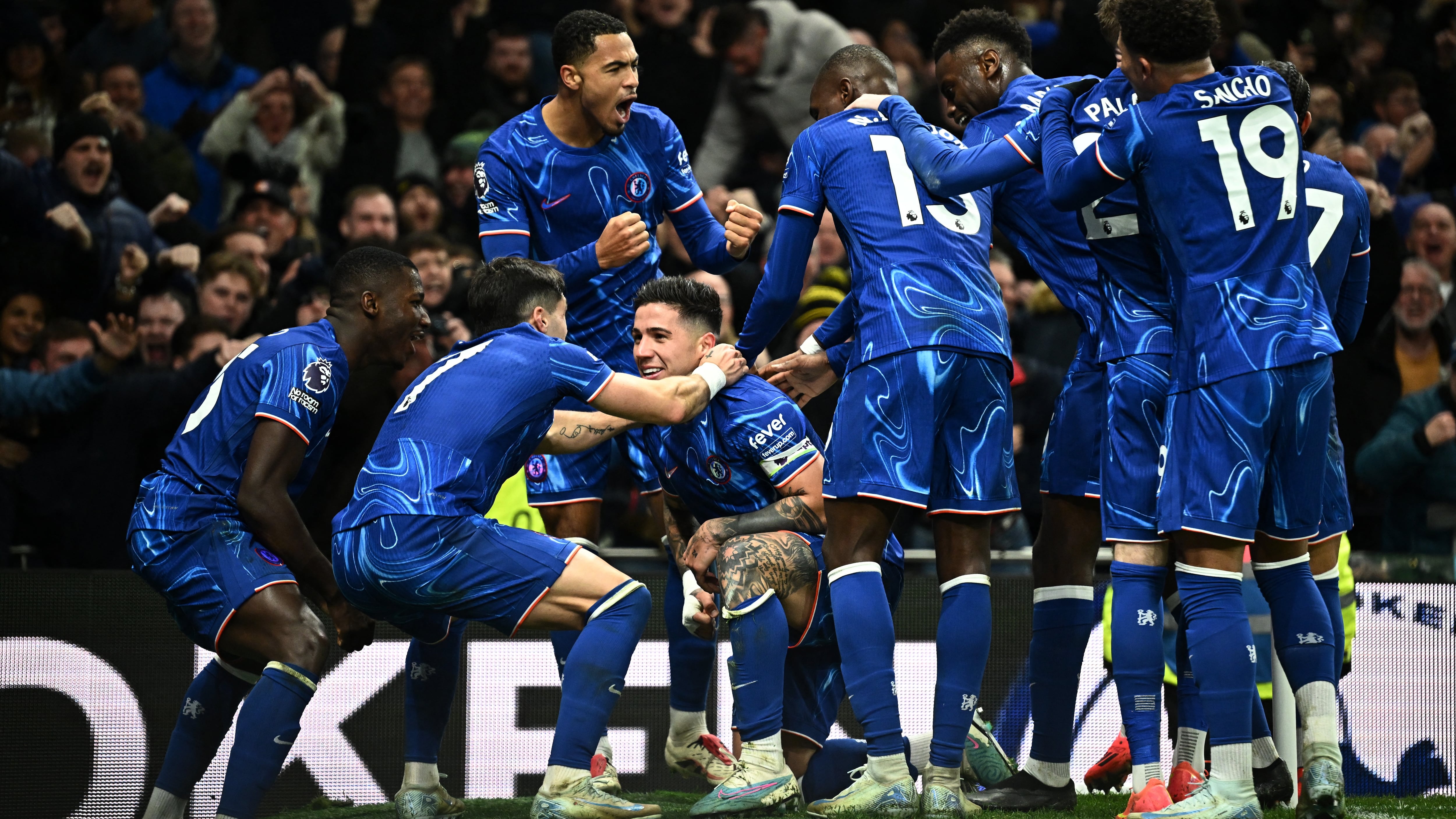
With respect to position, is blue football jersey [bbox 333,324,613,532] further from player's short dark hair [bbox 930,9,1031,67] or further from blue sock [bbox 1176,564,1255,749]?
blue sock [bbox 1176,564,1255,749]

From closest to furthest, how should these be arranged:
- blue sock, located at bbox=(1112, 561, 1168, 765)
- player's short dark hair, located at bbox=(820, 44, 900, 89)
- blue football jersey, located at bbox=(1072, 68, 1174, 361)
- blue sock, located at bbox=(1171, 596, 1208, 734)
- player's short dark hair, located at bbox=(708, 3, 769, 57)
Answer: blue sock, located at bbox=(1112, 561, 1168, 765), blue football jersey, located at bbox=(1072, 68, 1174, 361), blue sock, located at bbox=(1171, 596, 1208, 734), player's short dark hair, located at bbox=(820, 44, 900, 89), player's short dark hair, located at bbox=(708, 3, 769, 57)

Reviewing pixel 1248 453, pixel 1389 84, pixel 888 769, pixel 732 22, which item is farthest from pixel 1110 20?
pixel 1389 84

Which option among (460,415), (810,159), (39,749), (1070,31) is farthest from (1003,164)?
(1070,31)

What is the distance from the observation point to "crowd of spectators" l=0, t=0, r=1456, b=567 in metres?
7.53

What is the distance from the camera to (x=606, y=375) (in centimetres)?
493

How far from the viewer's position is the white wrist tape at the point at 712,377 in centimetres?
513

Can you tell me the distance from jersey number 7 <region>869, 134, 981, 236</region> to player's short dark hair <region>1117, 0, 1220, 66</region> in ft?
2.93

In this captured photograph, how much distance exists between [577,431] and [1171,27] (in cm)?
254

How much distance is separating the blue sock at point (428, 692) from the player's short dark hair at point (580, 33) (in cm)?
227

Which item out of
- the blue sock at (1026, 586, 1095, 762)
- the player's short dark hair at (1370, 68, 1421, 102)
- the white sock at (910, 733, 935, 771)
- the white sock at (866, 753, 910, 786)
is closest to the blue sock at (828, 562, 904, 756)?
the white sock at (866, 753, 910, 786)

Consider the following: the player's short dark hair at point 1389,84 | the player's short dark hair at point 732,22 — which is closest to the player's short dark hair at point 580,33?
the player's short dark hair at point 732,22

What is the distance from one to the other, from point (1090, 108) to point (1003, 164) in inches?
13.3

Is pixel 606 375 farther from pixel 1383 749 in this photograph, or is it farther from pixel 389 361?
pixel 1383 749

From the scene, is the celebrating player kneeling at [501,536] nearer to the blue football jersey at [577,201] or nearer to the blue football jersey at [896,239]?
the blue football jersey at [896,239]
